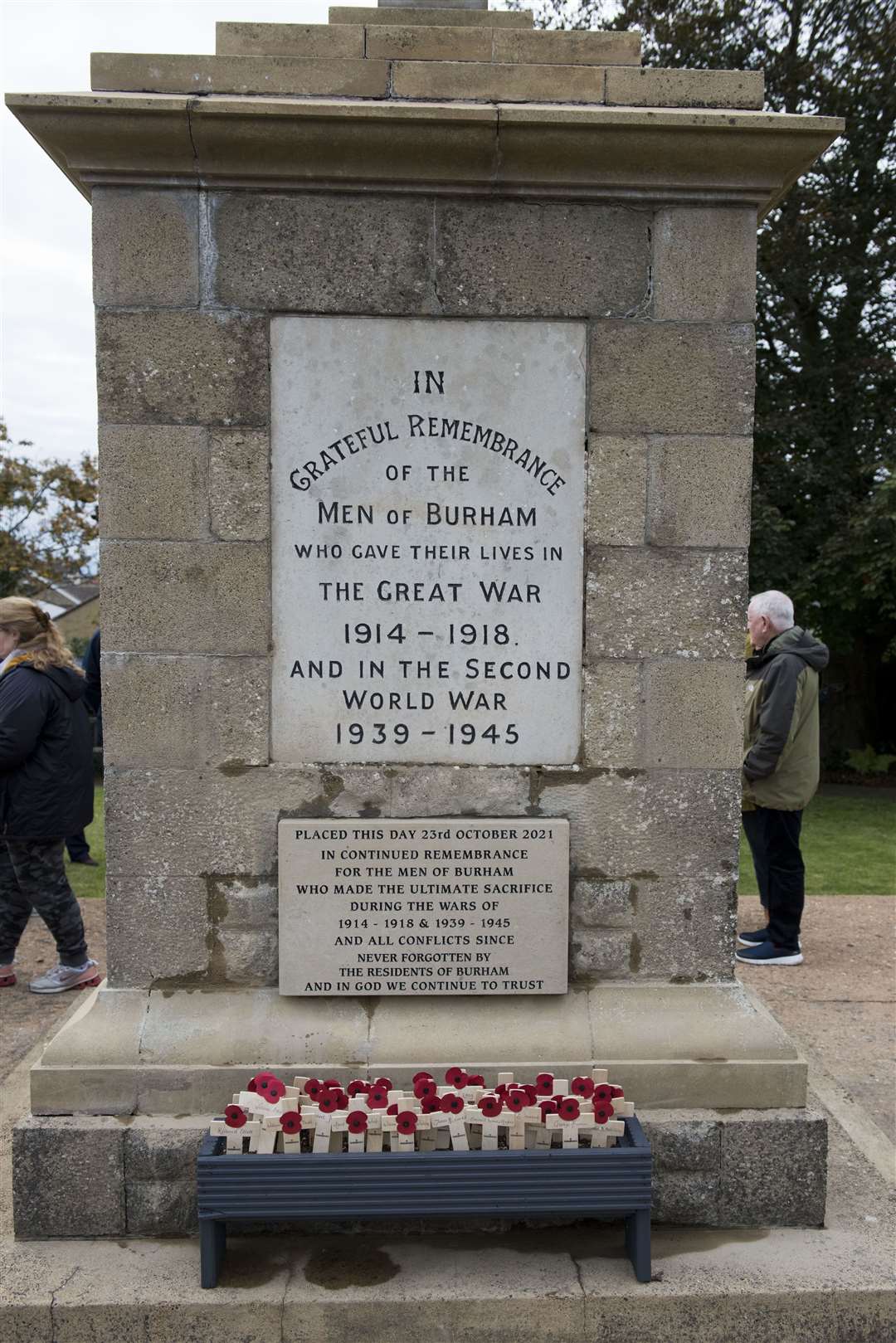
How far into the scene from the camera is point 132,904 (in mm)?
3309

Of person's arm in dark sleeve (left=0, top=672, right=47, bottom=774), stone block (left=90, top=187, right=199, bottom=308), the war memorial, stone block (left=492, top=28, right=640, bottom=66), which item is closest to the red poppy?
the war memorial

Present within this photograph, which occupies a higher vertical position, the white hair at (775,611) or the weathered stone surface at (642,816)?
the white hair at (775,611)

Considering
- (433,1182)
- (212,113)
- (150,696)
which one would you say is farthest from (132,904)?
(212,113)

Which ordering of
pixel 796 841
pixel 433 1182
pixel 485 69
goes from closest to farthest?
pixel 433 1182, pixel 485 69, pixel 796 841

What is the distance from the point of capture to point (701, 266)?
3271 millimetres

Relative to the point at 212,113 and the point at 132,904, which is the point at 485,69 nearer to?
the point at 212,113

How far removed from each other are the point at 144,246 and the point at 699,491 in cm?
171

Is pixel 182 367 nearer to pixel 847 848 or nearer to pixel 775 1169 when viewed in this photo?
pixel 775 1169

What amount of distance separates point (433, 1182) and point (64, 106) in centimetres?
296

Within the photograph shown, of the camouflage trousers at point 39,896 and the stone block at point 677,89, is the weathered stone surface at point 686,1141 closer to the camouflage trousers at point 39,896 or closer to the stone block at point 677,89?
the stone block at point 677,89

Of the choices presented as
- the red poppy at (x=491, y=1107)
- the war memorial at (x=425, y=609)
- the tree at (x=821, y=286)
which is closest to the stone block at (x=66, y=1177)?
the war memorial at (x=425, y=609)

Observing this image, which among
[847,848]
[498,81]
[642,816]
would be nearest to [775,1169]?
[642,816]

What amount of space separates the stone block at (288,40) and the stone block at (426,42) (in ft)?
0.17

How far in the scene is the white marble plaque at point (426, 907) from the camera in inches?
130
